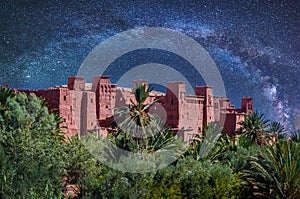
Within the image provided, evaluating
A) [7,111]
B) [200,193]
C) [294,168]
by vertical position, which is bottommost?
[200,193]

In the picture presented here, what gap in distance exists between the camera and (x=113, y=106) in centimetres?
2944

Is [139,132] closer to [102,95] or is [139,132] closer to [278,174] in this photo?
[102,95]

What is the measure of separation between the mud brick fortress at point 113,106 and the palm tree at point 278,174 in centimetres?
1281

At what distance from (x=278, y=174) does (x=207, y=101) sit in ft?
59.0

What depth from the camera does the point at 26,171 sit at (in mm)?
16391

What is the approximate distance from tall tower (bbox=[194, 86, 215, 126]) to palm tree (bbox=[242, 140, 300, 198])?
16.3 meters

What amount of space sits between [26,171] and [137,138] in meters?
7.94

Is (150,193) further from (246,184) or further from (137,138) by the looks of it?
(137,138)

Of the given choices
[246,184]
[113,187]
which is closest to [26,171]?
[113,187]

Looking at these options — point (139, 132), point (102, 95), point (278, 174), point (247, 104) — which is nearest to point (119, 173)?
point (278, 174)

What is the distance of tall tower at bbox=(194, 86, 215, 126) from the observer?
33.4 meters

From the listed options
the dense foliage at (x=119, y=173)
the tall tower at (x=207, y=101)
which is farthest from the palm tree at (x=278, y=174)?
the tall tower at (x=207, y=101)

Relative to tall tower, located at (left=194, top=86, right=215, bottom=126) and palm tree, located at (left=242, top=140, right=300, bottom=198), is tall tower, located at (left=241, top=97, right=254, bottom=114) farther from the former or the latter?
palm tree, located at (left=242, top=140, right=300, bottom=198)

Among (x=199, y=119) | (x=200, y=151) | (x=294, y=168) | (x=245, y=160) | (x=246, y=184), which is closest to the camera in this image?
(x=294, y=168)
